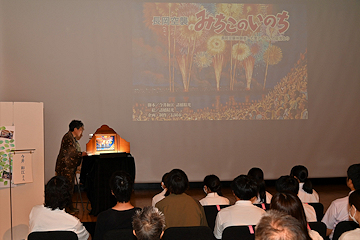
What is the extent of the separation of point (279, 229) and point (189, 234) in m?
0.78

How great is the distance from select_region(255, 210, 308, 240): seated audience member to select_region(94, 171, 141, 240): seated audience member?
1193 mm

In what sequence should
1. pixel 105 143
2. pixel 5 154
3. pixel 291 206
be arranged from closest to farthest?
pixel 291 206
pixel 5 154
pixel 105 143

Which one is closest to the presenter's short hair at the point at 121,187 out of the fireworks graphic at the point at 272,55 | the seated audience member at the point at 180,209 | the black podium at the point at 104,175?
the seated audience member at the point at 180,209

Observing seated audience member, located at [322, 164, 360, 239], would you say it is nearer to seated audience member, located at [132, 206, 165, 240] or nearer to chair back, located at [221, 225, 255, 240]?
chair back, located at [221, 225, 255, 240]

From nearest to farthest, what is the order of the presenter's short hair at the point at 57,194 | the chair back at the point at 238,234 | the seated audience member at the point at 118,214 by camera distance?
the chair back at the point at 238,234
the seated audience member at the point at 118,214
the presenter's short hair at the point at 57,194

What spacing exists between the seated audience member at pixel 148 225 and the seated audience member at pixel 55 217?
0.83 metres

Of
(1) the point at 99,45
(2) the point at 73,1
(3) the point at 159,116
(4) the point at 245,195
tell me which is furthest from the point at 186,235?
(2) the point at 73,1

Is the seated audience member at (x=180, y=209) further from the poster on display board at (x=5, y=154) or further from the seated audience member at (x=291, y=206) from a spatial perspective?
the poster on display board at (x=5, y=154)

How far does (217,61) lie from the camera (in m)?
6.26

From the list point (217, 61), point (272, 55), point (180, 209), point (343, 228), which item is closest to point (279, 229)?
point (343, 228)

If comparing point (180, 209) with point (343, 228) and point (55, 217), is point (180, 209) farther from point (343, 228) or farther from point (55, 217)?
point (343, 228)

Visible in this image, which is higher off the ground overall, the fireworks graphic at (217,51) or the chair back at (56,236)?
the fireworks graphic at (217,51)

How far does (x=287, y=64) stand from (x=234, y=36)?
1.19 metres

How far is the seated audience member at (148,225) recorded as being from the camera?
60.6 inches
